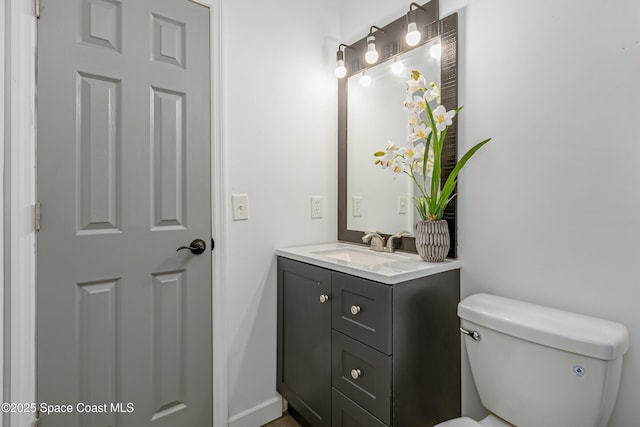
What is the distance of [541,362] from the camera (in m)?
1.01

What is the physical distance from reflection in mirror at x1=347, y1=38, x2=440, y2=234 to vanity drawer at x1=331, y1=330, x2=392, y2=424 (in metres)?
0.67

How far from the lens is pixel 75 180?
1.25 m

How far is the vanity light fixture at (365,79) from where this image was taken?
186 cm

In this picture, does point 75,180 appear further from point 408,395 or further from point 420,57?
point 420,57

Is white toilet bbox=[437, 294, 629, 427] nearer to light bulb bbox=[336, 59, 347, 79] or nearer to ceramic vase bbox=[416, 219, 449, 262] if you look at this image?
ceramic vase bbox=[416, 219, 449, 262]

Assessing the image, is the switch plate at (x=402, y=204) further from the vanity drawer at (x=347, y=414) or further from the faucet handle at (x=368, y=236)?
the vanity drawer at (x=347, y=414)

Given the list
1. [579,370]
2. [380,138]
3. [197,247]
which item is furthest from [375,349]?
[380,138]

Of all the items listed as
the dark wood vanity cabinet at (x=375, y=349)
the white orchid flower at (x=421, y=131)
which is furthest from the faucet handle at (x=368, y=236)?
the white orchid flower at (x=421, y=131)

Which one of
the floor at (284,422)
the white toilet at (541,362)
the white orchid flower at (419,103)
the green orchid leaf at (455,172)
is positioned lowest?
the floor at (284,422)

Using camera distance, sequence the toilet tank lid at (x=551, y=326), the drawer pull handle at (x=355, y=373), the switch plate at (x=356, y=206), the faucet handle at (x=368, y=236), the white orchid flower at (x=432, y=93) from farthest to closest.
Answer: the switch plate at (x=356, y=206), the faucet handle at (x=368, y=236), the white orchid flower at (x=432, y=93), the drawer pull handle at (x=355, y=373), the toilet tank lid at (x=551, y=326)

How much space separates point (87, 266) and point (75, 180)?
13.1 inches

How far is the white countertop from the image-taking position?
1.19m

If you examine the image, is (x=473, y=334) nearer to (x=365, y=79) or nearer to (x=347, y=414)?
(x=347, y=414)

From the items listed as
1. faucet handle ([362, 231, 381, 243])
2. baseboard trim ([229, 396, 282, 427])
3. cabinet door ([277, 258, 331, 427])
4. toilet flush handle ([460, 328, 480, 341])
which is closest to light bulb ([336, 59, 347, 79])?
faucet handle ([362, 231, 381, 243])
